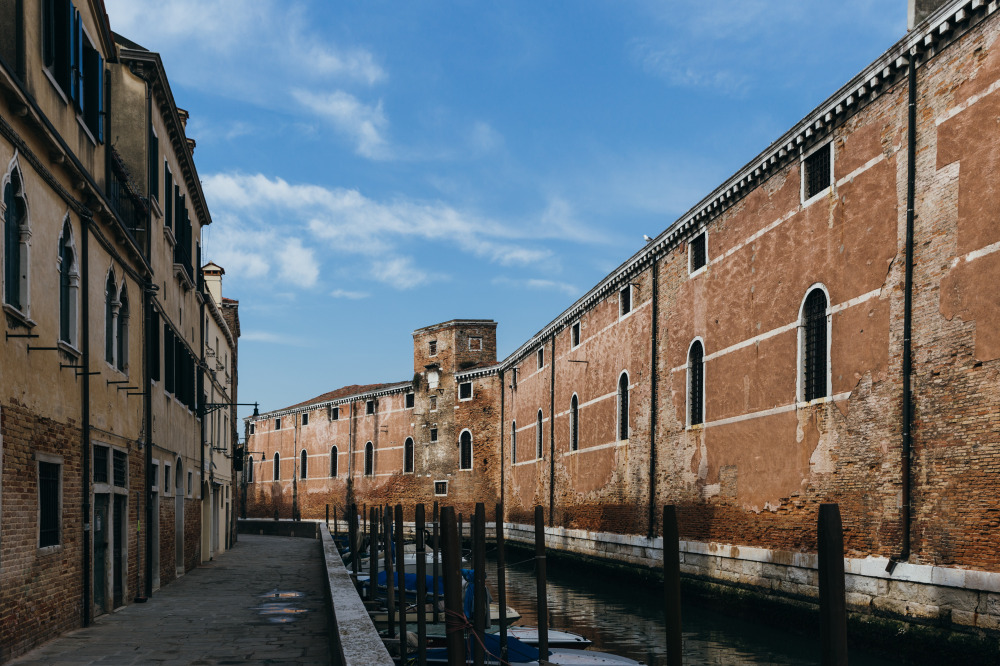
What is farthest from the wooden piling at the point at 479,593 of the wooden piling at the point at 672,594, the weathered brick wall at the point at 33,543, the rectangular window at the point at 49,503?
the rectangular window at the point at 49,503

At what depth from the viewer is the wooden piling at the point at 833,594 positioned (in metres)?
3.62

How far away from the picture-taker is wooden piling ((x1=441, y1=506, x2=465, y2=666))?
745 centimetres

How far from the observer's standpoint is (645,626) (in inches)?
565

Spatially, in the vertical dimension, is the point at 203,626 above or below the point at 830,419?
below

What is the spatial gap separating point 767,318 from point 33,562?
33.9ft

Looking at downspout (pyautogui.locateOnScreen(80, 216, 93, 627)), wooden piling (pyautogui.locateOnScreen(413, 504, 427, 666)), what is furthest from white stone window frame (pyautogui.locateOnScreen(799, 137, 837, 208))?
downspout (pyautogui.locateOnScreen(80, 216, 93, 627))

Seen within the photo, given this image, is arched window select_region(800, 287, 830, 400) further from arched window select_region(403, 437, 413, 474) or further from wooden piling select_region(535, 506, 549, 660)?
arched window select_region(403, 437, 413, 474)

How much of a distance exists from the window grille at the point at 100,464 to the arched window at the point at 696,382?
33.2 ft

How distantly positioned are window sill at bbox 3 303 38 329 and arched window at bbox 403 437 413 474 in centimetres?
3215

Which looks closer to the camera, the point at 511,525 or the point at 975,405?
the point at 975,405

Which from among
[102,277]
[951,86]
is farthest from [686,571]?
[102,277]

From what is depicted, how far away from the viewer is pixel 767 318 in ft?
46.5

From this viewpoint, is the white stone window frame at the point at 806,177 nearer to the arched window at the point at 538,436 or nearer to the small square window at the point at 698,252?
the small square window at the point at 698,252

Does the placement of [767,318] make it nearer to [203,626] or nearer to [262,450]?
[203,626]
